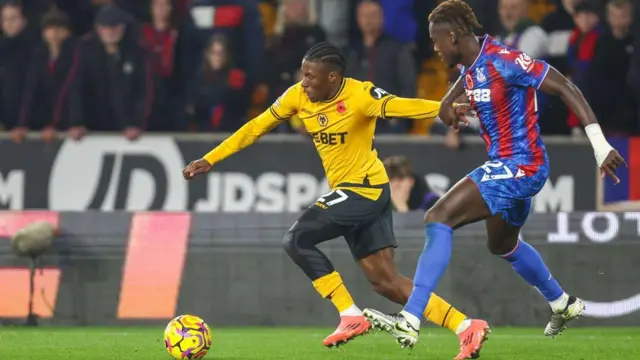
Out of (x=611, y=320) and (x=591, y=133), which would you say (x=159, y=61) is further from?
(x=591, y=133)

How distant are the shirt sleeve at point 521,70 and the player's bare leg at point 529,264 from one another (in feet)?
2.90

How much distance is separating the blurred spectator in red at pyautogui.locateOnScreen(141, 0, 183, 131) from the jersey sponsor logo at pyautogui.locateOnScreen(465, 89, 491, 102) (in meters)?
6.39

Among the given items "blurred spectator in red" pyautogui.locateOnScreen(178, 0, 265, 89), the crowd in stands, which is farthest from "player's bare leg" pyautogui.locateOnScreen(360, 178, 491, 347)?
"blurred spectator in red" pyautogui.locateOnScreen(178, 0, 265, 89)

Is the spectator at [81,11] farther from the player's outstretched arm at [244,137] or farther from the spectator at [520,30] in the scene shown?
the player's outstretched arm at [244,137]

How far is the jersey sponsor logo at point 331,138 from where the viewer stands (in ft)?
29.6

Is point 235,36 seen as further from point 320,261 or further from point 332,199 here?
point 320,261

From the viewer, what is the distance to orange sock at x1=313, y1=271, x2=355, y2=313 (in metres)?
8.92

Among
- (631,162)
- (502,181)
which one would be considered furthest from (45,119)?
(502,181)

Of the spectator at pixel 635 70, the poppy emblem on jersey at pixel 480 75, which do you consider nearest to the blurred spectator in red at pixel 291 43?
the spectator at pixel 635 70

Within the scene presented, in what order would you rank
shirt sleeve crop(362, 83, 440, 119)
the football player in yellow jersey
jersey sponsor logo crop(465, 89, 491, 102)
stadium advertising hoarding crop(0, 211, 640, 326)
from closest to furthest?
jersey sponsor logo crop(465, 89, 491, 102) < shirt sleeve crop(362, 83, 440, 119) < the football player in yellow jersey < stadium advertising hoarding crop(0, 211, 640, 326)

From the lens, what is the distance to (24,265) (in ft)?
38.8

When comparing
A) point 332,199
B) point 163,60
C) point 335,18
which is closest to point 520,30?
point 335,18

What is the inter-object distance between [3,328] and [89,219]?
1.26m

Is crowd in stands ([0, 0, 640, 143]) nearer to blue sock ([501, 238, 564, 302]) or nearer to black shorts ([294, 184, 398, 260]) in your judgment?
black shorts ([294, 184, 398, 260])
